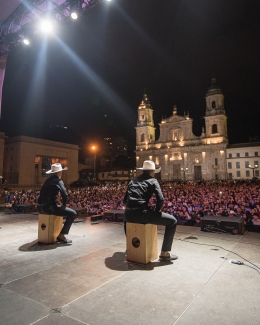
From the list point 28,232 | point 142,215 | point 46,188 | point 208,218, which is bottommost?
point 28,232

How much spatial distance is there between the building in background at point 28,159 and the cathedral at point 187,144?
101 feet

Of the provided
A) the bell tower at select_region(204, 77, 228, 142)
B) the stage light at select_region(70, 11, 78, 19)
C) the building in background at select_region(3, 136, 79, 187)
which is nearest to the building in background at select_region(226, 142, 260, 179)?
the bell tower at select_region(204, 77, 228, 142)

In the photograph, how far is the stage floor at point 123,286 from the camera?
2059 mm

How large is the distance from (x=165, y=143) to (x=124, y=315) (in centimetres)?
6392

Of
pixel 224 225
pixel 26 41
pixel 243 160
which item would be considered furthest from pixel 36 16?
pixel 243 160

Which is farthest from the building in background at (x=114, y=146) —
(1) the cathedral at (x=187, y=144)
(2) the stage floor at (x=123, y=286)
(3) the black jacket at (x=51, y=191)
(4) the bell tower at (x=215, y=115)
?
(2) the stage floor at (x=123, y=286)

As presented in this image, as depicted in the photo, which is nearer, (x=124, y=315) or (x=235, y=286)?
(x=124, y=315)

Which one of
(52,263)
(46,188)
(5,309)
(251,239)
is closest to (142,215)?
(52,263)

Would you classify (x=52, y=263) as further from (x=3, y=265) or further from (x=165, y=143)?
(x=165, y=143)

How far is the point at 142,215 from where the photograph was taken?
3445mm

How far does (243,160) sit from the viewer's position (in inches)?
2063

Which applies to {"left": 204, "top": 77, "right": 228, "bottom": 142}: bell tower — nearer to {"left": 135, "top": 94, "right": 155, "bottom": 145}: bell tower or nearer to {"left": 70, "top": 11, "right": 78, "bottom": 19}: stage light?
{"left": 135, "top": 94, "right": 155, "bottom": 145}: bell tower

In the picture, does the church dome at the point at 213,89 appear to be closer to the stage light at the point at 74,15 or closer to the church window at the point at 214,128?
the church window at the point at 214,128

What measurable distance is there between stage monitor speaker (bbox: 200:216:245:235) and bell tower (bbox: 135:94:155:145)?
6233 centimetres
